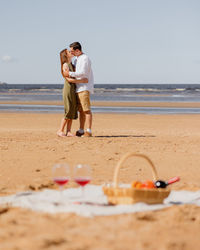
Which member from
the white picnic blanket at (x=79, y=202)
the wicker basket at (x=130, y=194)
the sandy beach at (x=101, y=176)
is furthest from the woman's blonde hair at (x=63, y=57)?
the wicker basket at (x=130, y=194)

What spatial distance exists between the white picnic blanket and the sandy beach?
0.11 m

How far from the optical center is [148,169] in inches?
317

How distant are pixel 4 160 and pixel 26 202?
3.45m

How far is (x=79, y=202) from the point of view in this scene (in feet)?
17.1

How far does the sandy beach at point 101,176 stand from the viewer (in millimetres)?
4223

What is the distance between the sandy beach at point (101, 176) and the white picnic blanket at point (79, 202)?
11 centimetres

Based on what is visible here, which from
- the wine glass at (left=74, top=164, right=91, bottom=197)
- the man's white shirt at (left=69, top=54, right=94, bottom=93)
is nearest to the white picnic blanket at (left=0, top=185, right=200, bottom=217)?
the wine glass at (left=74, top=164, right=91, bottom=197)

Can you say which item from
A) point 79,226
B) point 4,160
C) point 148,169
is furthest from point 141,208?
point 4,160

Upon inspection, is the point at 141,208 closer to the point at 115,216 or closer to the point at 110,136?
the point at 115,216

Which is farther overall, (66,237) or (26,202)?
(26,202)

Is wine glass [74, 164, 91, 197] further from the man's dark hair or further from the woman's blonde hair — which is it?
the woman's blonde hair

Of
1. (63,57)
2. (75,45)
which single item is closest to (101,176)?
(75,45)

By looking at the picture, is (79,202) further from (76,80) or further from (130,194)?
(76,80)

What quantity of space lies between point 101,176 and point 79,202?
84.6 inches
